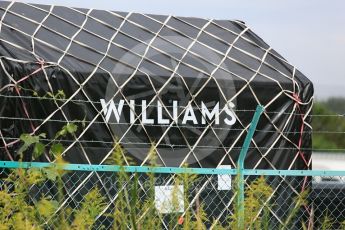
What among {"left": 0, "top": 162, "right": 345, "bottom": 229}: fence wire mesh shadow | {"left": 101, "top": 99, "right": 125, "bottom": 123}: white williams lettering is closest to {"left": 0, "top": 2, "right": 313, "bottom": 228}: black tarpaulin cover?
{"left": 101, "top": 99, "right": 125, "bottom": 123}: white williams lettering

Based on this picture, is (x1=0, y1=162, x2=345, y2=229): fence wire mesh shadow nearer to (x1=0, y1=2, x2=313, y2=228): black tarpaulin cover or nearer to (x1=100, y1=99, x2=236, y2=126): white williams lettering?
(x1=0, y1=2, x2=313, y2=228): black tarpaulin cover

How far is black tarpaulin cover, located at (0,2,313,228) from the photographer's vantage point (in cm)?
698

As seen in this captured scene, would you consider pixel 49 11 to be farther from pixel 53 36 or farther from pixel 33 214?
pixel 33 214

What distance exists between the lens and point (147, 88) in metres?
7.49

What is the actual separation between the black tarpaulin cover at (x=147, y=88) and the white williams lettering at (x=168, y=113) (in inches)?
0.4

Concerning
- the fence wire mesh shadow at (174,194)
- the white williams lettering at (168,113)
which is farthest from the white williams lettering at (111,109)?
the fence wire mesh shadow at (174,194)

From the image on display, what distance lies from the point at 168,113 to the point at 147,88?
0.32m

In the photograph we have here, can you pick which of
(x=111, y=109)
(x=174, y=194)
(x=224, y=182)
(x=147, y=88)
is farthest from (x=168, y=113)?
(x=174, y=194)

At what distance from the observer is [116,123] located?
7.23 metres

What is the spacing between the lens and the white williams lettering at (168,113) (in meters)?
7.28

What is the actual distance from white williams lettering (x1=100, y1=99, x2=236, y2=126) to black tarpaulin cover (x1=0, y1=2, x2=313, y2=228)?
0.01 meters

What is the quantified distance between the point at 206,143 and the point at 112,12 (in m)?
1.86

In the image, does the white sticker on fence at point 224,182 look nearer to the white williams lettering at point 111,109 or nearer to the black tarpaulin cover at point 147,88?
the black tarpaulin cover at point 147,88

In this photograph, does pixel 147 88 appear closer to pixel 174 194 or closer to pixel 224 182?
pixel 224 182
